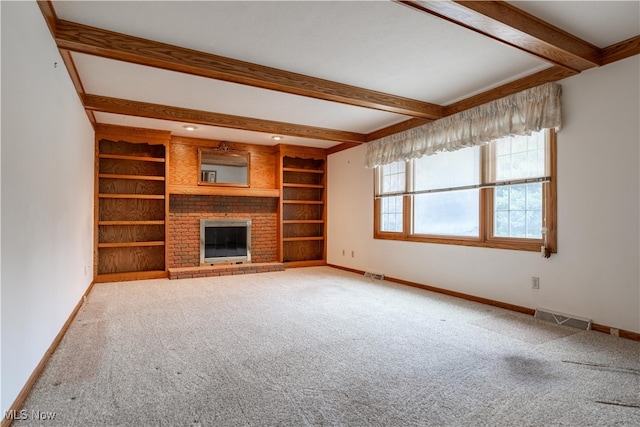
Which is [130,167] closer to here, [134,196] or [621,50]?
[134,196]

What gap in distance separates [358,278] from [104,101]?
14.0 ft

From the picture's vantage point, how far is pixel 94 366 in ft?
7.73

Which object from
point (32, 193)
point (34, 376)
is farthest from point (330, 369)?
point (32, 193)

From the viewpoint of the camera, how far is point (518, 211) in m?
3.76

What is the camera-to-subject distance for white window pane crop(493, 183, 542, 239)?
11.8 ft

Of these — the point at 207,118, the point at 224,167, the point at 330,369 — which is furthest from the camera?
the point at 224,167

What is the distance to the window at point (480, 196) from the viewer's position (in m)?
3.55

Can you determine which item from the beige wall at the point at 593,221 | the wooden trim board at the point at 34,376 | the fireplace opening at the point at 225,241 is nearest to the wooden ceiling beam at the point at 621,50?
the beige wall at the point at 593,221

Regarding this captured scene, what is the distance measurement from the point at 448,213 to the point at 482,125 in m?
1.19

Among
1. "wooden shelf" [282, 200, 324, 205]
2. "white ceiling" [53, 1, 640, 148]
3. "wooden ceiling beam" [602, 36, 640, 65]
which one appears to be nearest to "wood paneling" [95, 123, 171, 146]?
"white ceiling" [53, 1, 640, 148]

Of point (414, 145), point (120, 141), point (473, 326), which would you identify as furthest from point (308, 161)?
point (473, 326)

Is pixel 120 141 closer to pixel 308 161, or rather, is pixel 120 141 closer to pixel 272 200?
pixel 272 200

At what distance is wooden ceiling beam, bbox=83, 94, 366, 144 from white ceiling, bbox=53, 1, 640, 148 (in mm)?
112

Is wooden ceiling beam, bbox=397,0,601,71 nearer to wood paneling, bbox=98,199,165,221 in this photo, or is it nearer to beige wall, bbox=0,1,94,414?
beige wall, bbox=0,1,94,414
